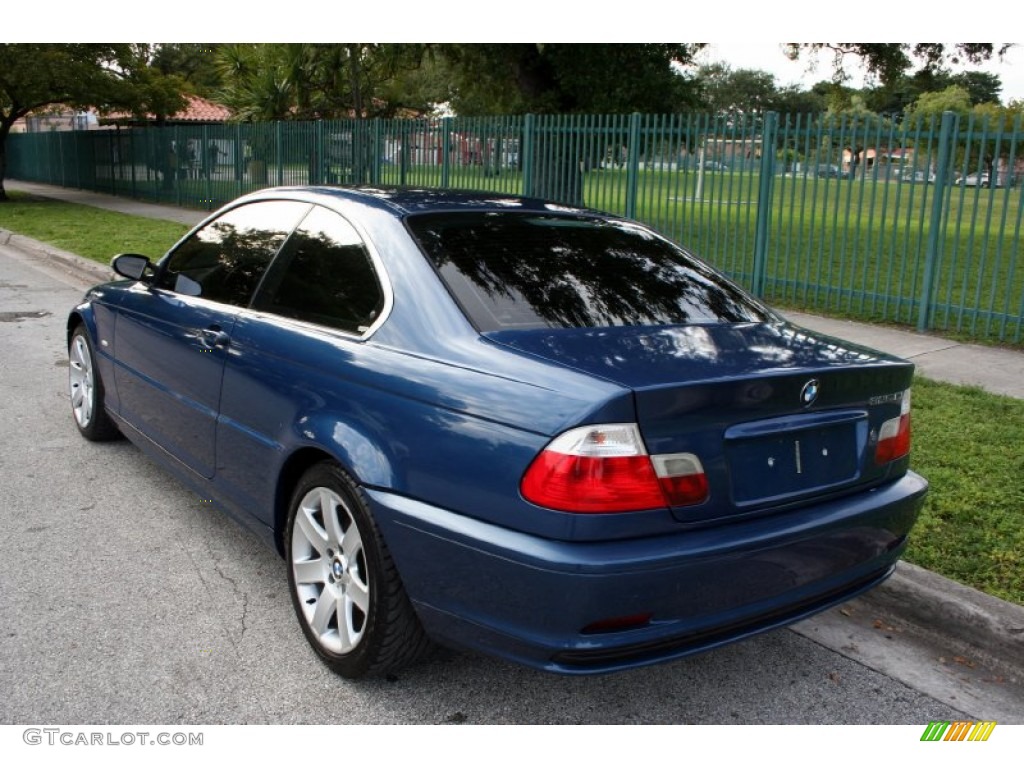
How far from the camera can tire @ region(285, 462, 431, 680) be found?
2914 millimetres

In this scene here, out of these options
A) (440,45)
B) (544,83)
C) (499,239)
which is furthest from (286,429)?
(440,45)

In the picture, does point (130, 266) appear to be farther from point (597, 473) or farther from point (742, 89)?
point (742, 89)

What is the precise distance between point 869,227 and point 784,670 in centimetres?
737

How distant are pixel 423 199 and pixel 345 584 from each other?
1.51 m

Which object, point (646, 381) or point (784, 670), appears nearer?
point (646, 381)

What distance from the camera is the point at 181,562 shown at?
4078 mm

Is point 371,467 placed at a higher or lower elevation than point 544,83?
lower

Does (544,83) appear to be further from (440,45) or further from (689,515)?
(689,515)

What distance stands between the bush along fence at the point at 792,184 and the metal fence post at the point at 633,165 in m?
0.02

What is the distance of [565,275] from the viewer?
3.39 m

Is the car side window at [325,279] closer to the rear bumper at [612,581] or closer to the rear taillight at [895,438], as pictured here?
the rear bumper at [612,581]

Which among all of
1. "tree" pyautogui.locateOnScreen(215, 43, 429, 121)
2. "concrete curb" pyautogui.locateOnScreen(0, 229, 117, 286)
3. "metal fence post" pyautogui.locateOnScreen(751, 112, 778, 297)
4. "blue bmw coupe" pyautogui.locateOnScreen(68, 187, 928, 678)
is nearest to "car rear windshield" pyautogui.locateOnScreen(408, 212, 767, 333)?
"blue bmw coupe" pyautogui.locateOnScreen(68, 187, 928, 678)

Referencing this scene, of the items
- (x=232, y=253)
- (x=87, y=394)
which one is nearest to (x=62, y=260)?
(x=87, y=394)

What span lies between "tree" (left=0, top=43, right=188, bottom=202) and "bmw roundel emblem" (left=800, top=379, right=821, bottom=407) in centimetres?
2634
